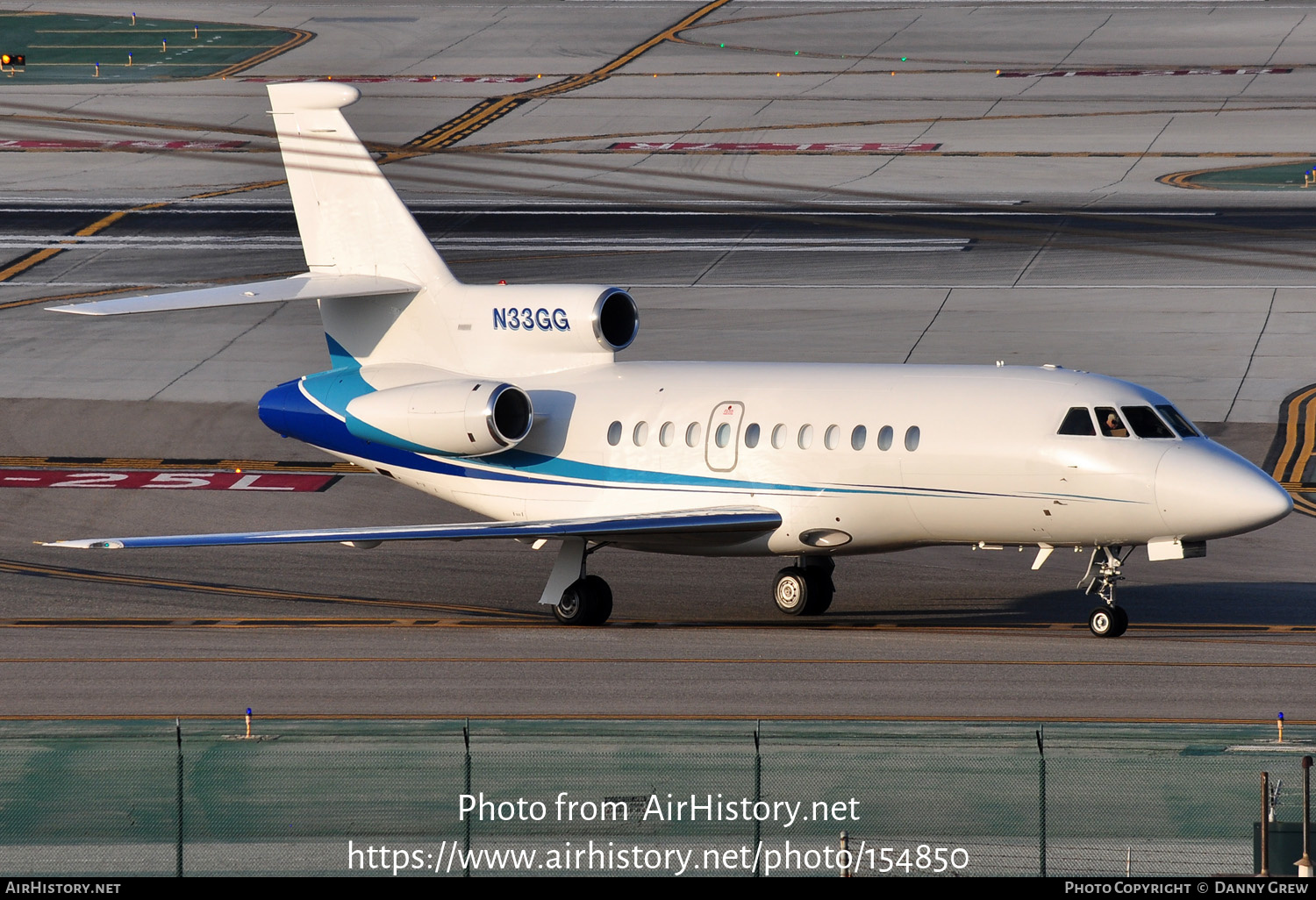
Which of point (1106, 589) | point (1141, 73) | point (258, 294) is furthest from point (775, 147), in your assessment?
point (1106, 589)

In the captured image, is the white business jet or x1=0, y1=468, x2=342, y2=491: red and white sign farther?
x1=0, y1=468, x2=342, y2=491: red and white sign

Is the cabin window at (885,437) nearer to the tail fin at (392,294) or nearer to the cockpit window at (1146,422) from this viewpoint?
the cockpit window at (1146,422)

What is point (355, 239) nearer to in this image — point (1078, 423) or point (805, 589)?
point (805, 589)

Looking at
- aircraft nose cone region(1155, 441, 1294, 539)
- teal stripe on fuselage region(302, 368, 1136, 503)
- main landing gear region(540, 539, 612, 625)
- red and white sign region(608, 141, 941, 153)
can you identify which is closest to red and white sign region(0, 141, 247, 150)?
red and white sign region(608, 141, 941, 153)

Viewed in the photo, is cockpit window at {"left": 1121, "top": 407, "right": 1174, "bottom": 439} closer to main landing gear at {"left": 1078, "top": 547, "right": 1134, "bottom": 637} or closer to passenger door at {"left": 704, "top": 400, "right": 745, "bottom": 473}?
main landing gear at {"left": 1078, "top": 547, "right": 1134, "bottom": 637}

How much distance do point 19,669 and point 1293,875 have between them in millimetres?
16065

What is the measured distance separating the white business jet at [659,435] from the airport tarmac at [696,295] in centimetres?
144

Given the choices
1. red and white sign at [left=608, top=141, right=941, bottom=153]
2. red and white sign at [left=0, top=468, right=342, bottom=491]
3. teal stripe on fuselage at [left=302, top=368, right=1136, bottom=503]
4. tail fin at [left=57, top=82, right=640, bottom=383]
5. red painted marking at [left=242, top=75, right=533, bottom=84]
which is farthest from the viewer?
red painted marking at [left=242, top=75, right=533, bottom=84]

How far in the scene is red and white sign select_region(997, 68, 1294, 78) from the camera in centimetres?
7619

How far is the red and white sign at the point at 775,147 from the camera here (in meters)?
65.1

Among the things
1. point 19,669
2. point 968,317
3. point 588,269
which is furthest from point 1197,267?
point 19,669

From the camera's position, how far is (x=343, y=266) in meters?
29.6

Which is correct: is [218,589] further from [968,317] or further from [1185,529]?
[968,317]

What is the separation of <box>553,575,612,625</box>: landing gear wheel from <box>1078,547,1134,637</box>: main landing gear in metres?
6.69
